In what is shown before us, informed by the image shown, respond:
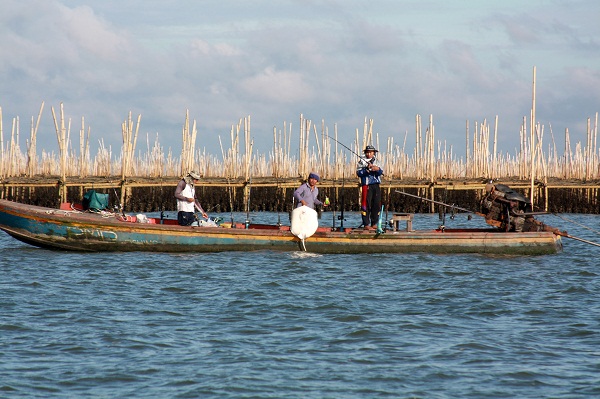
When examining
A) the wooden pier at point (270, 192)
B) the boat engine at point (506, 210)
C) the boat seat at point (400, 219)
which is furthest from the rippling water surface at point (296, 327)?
the wooden pier at point (270, 192)

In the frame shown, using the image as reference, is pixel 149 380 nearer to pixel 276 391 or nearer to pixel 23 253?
pixel 276 391

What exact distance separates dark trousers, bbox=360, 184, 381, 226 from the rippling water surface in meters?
0.88

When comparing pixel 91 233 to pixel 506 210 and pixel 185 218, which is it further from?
pixel 506 210

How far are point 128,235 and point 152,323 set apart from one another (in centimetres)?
627

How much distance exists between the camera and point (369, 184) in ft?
53.6

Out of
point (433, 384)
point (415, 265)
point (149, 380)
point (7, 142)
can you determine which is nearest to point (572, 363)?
point (433, 384)

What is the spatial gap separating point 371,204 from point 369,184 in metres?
0.52

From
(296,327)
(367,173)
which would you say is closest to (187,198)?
(367,173)

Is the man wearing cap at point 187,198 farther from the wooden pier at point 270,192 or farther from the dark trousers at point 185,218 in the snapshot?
Answer: the wooden pier at point 270,192

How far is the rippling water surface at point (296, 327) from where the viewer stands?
8109 mm

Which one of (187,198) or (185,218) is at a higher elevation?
(187,198)

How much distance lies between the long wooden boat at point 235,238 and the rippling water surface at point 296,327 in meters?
0.28

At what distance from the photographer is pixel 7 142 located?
115 ft

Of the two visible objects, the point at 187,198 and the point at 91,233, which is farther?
the point at 91,233
